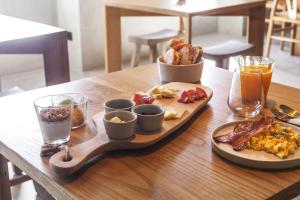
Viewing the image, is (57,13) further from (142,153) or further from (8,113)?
(142,153)

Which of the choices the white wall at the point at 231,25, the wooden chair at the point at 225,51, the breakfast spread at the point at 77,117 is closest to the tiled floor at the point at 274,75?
the wooden chair at the point at 225,51

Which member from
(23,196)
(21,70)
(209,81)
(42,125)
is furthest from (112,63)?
(42,125)

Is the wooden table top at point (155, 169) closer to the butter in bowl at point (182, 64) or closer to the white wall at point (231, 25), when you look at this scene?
the butter in bowl at point (182, 64)

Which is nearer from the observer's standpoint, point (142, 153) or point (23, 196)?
point (142, 153)

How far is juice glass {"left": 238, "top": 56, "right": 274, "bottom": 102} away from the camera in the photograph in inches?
51.4

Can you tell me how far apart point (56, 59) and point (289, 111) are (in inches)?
46.3

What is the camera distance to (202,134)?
122cm

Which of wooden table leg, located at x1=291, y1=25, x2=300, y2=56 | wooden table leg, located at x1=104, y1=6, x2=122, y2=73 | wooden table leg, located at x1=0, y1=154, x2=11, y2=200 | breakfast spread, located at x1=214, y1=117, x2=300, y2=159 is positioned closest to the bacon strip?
breakfast spread, located at x1=214, y1=117, x2=300, y2=159

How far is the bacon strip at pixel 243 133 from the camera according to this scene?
111cm

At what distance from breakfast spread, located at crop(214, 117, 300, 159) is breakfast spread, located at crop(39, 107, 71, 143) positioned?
0.37 metres

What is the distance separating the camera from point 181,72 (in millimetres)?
1535

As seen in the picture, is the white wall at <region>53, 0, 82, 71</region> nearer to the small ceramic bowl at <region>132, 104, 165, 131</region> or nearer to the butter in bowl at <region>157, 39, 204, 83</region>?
the butter in bowl at <region>157, 39, 204, 83</region>

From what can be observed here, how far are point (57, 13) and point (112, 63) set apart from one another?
120cm

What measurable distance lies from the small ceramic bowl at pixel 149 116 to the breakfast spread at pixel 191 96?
0.19 m
